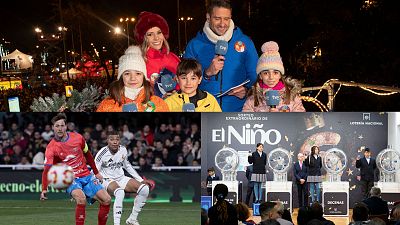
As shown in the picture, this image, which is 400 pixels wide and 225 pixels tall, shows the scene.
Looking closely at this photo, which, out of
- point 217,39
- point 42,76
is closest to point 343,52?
point 217,39

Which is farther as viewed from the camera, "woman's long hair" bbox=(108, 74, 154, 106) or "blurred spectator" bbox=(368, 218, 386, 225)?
"woman's long hair" bbox=(108, 74, 154, 106)

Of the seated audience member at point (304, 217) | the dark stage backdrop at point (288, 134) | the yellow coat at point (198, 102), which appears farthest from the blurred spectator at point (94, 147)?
the seated audience member at point (304, 217)

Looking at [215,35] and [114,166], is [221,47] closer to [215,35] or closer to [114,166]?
[215,35]

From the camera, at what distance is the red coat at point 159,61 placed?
1319cm

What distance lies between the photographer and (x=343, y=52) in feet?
111

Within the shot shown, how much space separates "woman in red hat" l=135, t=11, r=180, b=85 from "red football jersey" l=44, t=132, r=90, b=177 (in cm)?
161

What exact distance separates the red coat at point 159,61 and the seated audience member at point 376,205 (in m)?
3.13

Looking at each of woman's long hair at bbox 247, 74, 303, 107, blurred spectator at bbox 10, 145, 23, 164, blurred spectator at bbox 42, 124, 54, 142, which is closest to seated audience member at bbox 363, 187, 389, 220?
woman's long hair at bbox 247, 74, 303, 107

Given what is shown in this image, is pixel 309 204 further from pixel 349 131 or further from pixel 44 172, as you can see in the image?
pixel 44 172

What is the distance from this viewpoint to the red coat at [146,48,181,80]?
13.2 m

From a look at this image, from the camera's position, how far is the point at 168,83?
13.0m

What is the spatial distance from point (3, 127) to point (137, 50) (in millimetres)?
2088

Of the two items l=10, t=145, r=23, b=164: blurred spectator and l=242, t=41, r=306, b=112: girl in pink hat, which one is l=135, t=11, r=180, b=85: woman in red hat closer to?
l=242, t=41, r=306, b=112: girl in pink hat

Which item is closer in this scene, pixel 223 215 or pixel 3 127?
pixel 223 215
